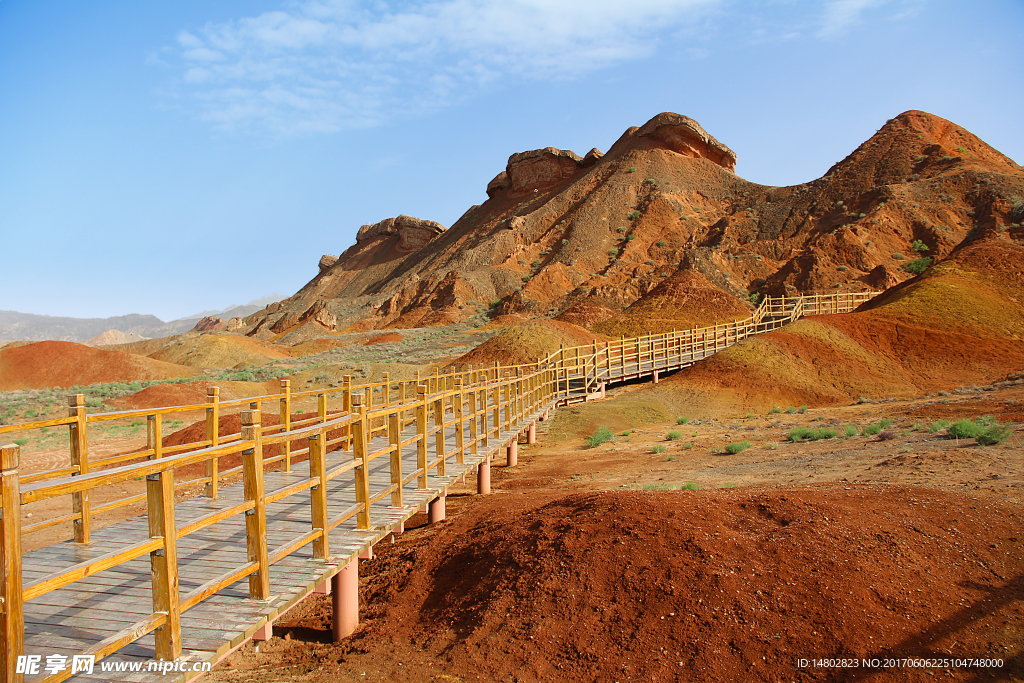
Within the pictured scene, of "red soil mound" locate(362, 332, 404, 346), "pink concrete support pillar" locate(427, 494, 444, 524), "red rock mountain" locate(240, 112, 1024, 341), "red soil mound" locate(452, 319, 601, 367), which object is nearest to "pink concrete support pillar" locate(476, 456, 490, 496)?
"pink concrete support pillar" locate(427, 494, 444, 524)

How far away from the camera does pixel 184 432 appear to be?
52.2 feet

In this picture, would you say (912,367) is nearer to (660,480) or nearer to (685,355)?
(685,355)

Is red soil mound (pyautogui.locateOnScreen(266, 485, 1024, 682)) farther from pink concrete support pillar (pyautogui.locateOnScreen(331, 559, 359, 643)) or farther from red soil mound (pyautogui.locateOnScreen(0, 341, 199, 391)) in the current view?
red soil mound (pyautogui.locateOnScreen(0, 341, 199, 391))

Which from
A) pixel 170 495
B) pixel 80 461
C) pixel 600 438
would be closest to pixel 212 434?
pixel 80 461

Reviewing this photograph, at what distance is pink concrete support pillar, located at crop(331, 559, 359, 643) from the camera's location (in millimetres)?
5383

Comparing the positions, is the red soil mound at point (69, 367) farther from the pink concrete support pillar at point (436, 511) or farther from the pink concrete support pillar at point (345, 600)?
the pink concrete support pillar at point (345, 600)

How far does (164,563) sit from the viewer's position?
3186 millimetres

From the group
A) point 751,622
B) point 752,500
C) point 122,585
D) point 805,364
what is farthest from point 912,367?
point 122,585

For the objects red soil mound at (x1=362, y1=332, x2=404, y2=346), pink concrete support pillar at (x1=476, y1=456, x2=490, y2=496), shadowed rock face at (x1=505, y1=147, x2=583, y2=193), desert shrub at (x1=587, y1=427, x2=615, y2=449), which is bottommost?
desert shrub at (x1=587, y1=427, x2=615, y2=449)

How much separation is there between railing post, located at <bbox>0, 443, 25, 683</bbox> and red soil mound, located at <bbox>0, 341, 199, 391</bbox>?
4014 centimetres

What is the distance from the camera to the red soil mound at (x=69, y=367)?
37.9m

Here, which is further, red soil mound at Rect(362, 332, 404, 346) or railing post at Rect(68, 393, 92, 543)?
red soil mound at Rect(362, 332, 404, 346)

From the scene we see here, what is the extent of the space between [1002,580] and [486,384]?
7.81 m

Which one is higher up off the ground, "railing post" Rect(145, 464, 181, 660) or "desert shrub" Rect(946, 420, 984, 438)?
"railing post" Rect(145, 464, 181, 660)
